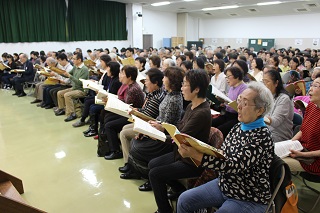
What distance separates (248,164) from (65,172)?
7.46 feet

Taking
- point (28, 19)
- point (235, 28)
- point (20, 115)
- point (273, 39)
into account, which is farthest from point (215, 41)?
point (20, 115)

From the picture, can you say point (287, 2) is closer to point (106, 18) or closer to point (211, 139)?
point (106, 18)

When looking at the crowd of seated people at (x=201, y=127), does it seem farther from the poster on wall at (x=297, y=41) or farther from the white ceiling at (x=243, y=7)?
the poster on wall at (x=297, y=41)

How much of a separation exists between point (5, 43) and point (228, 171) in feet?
32.1

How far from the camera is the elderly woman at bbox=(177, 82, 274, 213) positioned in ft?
4.55

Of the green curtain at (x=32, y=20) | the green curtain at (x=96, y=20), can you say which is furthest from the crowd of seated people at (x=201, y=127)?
the green curtain at (x=96, y=20)

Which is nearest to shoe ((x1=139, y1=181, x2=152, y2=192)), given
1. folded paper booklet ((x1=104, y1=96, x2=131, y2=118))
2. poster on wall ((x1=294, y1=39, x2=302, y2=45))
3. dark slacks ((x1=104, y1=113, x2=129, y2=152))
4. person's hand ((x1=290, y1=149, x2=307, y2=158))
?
folded paper booklet ((x1=104, y1=96, x2=131, y2=118))

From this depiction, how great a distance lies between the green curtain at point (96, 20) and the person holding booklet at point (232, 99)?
9129 millimetres

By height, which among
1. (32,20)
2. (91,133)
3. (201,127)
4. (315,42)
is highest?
(32,20)

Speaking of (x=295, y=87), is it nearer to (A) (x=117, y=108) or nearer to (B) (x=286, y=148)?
(B) (x=286, y=148)

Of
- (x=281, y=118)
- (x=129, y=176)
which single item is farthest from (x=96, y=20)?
(x=281, y=118)

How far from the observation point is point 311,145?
6.64 feet

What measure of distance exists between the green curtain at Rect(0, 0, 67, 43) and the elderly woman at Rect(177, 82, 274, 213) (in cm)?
959

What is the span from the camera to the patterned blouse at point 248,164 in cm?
138
